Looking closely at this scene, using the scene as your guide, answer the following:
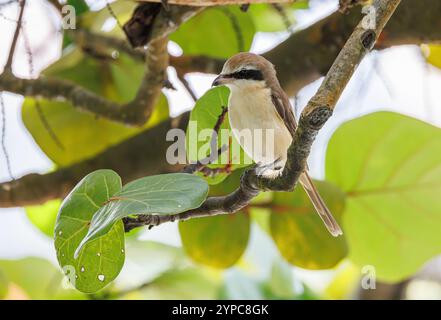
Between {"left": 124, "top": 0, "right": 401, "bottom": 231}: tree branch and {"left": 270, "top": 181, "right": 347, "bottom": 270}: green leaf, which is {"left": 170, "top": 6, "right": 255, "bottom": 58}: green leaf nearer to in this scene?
{"left": 270, "top": 181, "right": 347, "bottom": 270}: green leaf

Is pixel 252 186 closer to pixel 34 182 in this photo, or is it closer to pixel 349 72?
pixel 349 72

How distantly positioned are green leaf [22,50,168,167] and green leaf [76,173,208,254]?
729 mm

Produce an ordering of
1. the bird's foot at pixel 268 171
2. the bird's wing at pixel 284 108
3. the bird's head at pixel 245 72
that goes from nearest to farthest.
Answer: the bird's foot at pixel 268 171, the bird's head at pixel 245 72, the bird's wing at pixel 284 108

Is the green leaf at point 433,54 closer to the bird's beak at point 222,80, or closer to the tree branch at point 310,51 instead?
the tree branch at point 310,51

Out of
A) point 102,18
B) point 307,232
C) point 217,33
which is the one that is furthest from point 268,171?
point 102,18

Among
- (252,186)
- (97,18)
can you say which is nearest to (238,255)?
(252,186)

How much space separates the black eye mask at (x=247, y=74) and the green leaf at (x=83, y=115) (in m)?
0.44

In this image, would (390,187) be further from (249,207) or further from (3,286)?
(3,286)

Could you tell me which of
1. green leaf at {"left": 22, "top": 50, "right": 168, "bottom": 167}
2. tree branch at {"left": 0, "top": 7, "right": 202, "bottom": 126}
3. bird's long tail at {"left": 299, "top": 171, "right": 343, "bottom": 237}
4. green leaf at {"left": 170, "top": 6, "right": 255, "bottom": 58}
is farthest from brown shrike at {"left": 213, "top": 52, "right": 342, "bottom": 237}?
green leaf at {"left": 22, "top": 50, "right": 168, "bottom": 167}

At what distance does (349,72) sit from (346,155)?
26.1 inches

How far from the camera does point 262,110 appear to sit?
1034mm

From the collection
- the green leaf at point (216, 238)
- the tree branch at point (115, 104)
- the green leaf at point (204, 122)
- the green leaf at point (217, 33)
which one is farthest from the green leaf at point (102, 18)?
the green leaf at point (204, 122)

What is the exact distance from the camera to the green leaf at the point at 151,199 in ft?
1.91

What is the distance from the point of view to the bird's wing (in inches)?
41.2
